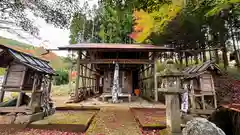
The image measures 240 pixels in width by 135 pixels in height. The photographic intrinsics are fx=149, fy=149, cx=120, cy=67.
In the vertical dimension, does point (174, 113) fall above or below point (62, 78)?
below

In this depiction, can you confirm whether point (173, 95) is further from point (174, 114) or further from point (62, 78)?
point (62, 78)

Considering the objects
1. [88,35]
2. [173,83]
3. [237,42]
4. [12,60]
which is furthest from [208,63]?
[88,35]

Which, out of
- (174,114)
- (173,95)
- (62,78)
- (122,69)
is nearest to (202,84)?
(173,95)

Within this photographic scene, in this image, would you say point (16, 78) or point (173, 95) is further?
point (16, 78)

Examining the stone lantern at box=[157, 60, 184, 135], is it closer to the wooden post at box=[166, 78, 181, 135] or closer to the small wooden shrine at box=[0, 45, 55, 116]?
the wooden post at box=[166, 78, 181, 135]

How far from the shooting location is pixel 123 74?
14.2 metres

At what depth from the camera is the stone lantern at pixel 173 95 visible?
3699 mm

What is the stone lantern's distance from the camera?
3.70 meters

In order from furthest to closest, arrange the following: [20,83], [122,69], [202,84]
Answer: [122,69] < [202,84] < [20,83]

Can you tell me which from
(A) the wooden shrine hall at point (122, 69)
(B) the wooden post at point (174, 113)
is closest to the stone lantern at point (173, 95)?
(B) the wooden post at point (174, 113)

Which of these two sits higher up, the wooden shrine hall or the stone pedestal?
the wooden shrine hall

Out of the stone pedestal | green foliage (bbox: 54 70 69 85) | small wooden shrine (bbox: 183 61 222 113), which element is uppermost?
green foliage (bbox: 54 70 69 85)

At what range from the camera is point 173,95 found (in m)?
3.82

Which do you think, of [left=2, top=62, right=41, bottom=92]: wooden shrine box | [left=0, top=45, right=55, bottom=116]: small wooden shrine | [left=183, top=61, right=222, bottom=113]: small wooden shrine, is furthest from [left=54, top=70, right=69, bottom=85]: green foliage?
[left=183, top=61, right=222, bottom=113]: small wooden shrine
